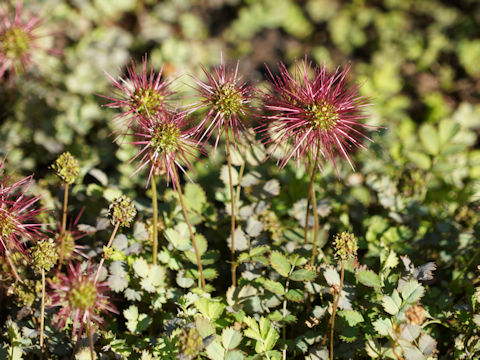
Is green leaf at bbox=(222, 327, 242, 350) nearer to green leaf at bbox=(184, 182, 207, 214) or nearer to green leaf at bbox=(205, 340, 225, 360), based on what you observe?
green leaf at bbox=(205, 340, 225, 360)

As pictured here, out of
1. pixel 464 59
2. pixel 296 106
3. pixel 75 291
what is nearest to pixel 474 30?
pixel 464 59

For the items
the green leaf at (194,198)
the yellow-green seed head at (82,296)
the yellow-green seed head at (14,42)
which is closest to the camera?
the yellow-green seed head at (82,296)

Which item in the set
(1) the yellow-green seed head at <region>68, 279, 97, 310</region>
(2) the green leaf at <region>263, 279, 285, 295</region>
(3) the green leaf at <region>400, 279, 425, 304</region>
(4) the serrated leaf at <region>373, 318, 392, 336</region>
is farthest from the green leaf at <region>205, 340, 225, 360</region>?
(3) the green leaf at <region>400, 279, 425, 304</region>

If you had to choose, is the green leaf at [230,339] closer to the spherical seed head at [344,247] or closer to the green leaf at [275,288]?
the green leaf at [275,288]

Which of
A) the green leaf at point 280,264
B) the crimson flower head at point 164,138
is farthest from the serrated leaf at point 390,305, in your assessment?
the crimson flower head at point 164,138

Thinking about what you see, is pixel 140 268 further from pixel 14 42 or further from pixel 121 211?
pixel 14 42

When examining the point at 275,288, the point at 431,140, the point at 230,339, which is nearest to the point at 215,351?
the point at 230,339

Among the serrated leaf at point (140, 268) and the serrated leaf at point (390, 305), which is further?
the serrated leaf at point (140, 268)

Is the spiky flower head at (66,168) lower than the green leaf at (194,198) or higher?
lower
